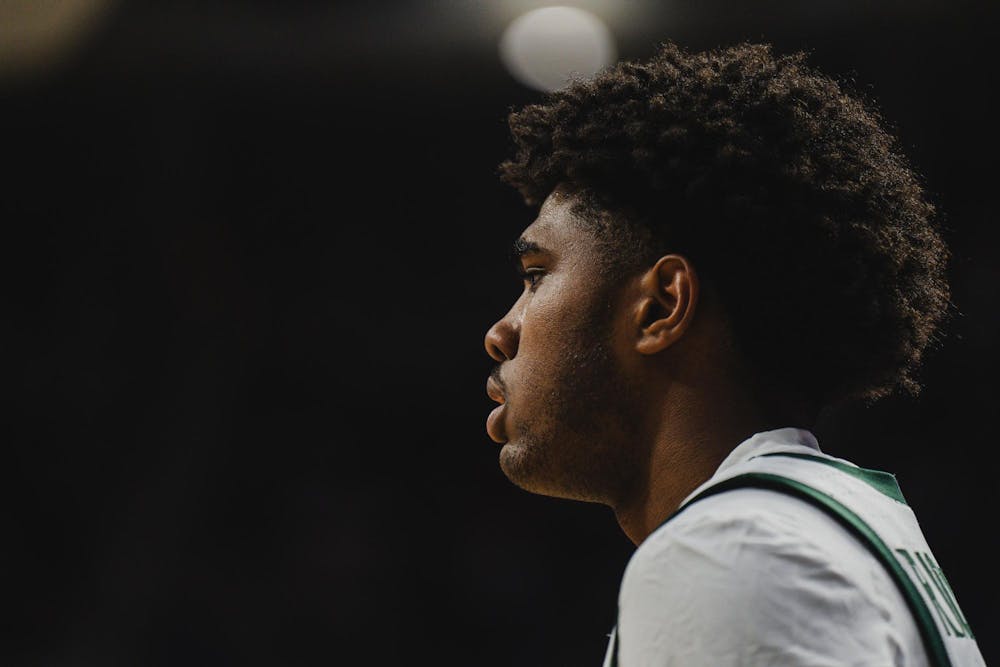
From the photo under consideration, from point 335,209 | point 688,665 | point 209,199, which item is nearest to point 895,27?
point 335,209

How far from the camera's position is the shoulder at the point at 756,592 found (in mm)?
989

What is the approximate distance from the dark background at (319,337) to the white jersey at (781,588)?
3590 millimetres

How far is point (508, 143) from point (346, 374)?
135cm

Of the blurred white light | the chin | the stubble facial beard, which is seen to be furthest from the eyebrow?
the blurred white light

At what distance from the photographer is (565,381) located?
4.92ft

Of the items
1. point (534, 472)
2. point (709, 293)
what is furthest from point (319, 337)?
point (709, 293)

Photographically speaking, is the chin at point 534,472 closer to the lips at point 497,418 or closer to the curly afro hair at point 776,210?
the lips at point 497,418

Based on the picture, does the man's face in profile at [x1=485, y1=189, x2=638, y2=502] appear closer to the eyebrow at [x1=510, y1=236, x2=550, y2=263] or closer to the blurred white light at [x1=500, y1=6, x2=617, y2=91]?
the eyebrow at [x1=510, y1=236, x2=550, y2=263]

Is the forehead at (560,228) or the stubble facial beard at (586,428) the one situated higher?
the forehead at (560,228)

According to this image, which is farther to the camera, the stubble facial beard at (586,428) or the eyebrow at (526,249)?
the eyebrow at (526,249)

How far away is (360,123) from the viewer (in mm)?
5340

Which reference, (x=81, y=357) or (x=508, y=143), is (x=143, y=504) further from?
(x=508, y=143)

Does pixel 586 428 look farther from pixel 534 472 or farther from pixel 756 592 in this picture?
pixel 756 592

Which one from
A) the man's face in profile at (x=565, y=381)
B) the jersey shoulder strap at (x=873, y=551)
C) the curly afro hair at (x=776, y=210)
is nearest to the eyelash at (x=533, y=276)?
the man's face in profile at (x=565, y=381)
